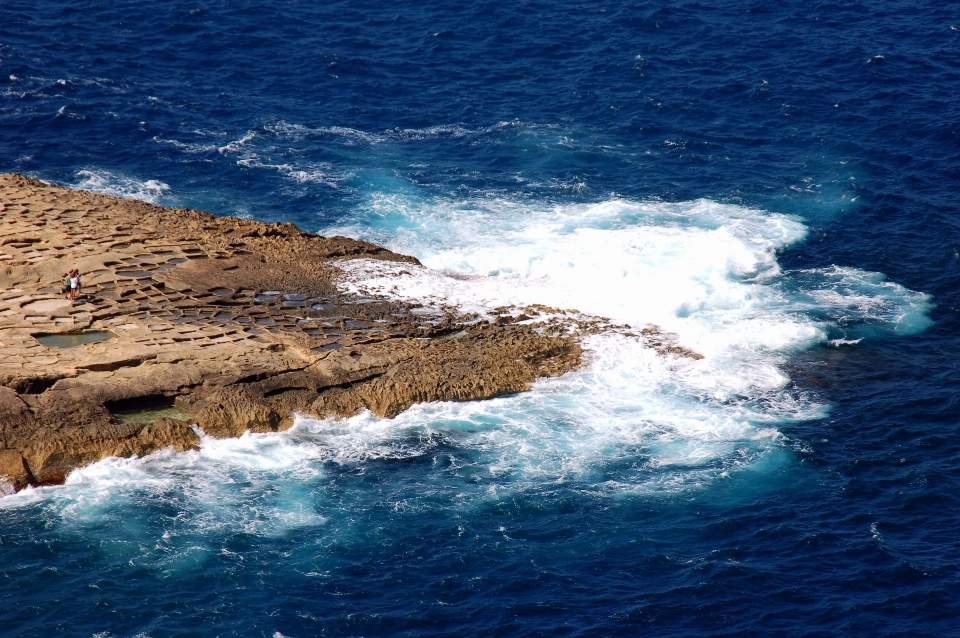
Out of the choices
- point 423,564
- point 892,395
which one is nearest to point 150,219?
point 423,564

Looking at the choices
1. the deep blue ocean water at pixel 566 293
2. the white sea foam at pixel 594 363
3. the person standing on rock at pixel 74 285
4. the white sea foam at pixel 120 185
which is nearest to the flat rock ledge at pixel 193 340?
the person standing on rock at pixel 74 285

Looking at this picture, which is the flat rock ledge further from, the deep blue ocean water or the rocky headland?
the deep blue ocean water

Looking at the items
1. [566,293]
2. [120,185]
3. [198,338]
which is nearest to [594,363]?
[566,293]

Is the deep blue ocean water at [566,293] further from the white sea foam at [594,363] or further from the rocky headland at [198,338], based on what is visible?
the rocky headland at [198,338]

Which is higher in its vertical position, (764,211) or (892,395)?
(764,211)

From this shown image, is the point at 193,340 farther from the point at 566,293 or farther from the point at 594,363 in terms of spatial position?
the point at 566,293

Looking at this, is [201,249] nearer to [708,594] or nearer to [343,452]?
[343,452]

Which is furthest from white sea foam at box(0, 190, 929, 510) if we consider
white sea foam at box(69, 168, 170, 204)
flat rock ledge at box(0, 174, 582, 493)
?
white sea foam at box(69, 168, 170, 204)
